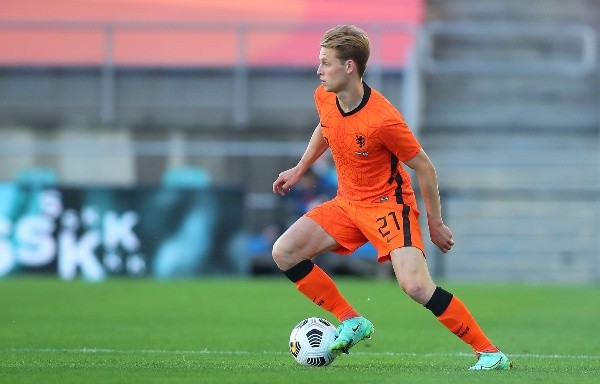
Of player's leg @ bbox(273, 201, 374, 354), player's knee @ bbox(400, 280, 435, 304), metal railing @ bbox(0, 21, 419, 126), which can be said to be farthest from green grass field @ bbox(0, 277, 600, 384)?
metal railing @ bbox(0, 21, 419, 126)

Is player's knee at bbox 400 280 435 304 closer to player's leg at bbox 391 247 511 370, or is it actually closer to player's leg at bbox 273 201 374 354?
player's leg at bbox 391 247 511 370

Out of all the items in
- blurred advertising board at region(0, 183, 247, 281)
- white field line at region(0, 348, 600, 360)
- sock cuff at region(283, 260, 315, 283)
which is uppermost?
sock cuff at region(283, 260, 315, 283)

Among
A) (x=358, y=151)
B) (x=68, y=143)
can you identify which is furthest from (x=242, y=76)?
(x=358, y=151)

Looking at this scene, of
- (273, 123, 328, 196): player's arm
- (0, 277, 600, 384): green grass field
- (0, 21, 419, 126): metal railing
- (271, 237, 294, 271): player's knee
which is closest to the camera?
(0, 277, 600, 384): green grass field

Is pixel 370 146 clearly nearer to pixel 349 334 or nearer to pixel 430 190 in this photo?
pixel 430 190

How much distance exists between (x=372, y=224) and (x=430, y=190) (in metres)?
0.39

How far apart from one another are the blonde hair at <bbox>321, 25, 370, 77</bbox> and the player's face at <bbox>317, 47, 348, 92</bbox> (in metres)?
0.03

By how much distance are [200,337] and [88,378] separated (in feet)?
10.3

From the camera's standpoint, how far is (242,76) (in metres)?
19.2

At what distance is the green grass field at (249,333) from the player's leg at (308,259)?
1.18 ft

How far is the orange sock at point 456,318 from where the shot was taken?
738cm

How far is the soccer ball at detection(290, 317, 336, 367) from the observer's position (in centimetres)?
754

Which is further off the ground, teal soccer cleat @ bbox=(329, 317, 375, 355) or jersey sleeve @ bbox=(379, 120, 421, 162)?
jersey sleeve @ bbox=(379, 120, 421, 162)

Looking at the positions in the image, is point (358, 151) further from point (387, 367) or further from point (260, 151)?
point (260, 151)
